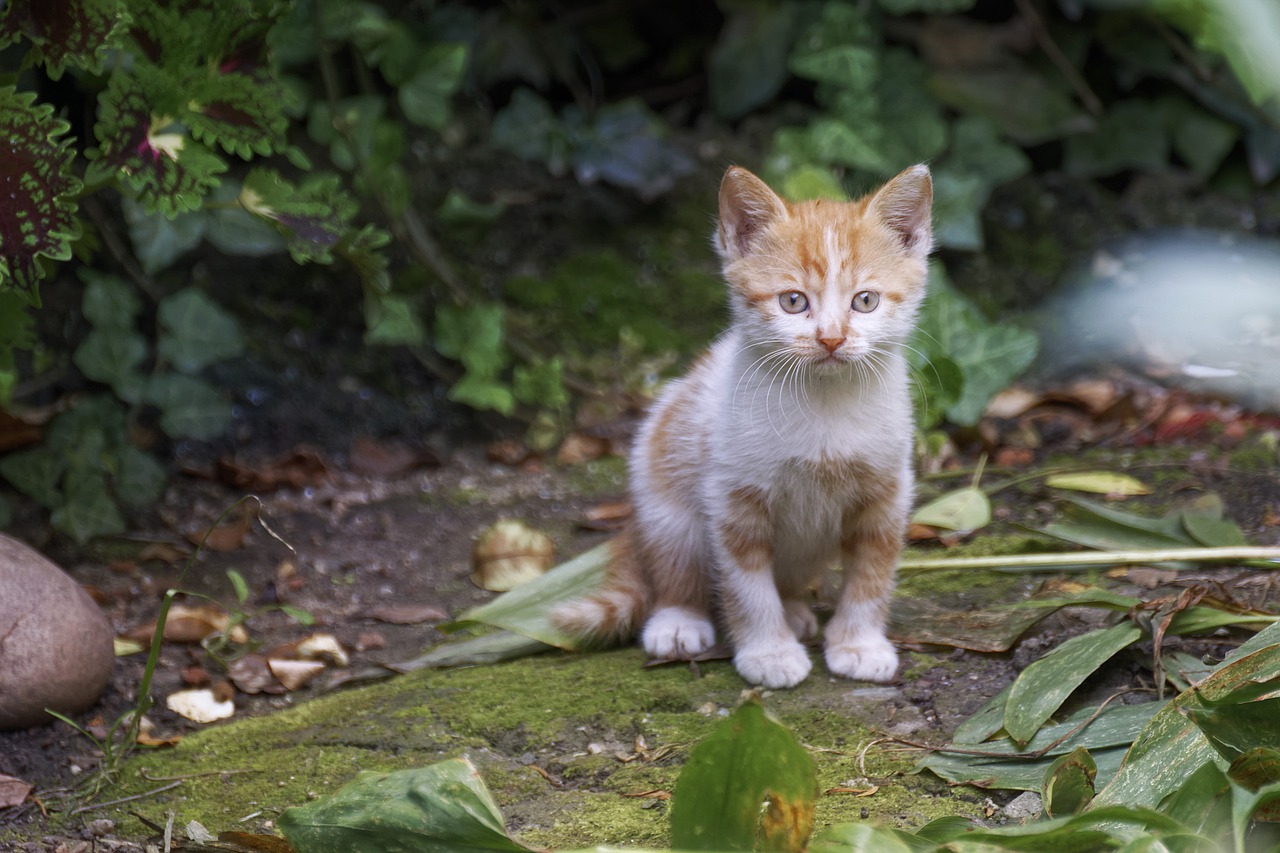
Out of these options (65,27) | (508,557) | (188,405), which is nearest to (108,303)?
(188,405)

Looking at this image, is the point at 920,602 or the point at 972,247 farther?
the point at 972,247

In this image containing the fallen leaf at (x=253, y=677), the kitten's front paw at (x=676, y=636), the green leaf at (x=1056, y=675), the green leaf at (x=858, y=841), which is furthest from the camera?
the fallen leaf at (x=253, y=677)

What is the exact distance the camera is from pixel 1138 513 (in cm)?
281

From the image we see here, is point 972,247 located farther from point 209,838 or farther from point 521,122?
point 209,838

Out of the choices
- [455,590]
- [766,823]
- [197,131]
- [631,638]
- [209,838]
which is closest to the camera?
[766,823]

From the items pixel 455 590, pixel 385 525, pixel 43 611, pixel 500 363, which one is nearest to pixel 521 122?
pixel 500 363

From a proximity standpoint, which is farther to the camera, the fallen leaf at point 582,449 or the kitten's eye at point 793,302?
the fallen leaf at point 582,449

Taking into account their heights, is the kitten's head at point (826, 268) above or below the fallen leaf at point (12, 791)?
above

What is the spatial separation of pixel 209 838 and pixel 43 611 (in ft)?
2.22

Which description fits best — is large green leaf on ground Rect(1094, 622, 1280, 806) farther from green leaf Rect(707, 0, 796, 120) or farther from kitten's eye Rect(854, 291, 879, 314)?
green leaf Rect(707, 0, 796, 120)

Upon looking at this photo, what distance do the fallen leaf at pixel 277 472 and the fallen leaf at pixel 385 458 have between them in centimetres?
11

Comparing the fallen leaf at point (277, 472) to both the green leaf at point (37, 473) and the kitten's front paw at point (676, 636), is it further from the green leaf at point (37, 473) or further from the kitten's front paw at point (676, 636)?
the kitten's front paw at point (676, 636)

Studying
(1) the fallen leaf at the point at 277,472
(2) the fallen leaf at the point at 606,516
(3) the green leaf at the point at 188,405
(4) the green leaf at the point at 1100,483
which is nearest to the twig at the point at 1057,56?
(4) the green leaf at the point at 1100,483

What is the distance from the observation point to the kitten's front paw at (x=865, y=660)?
220cm
